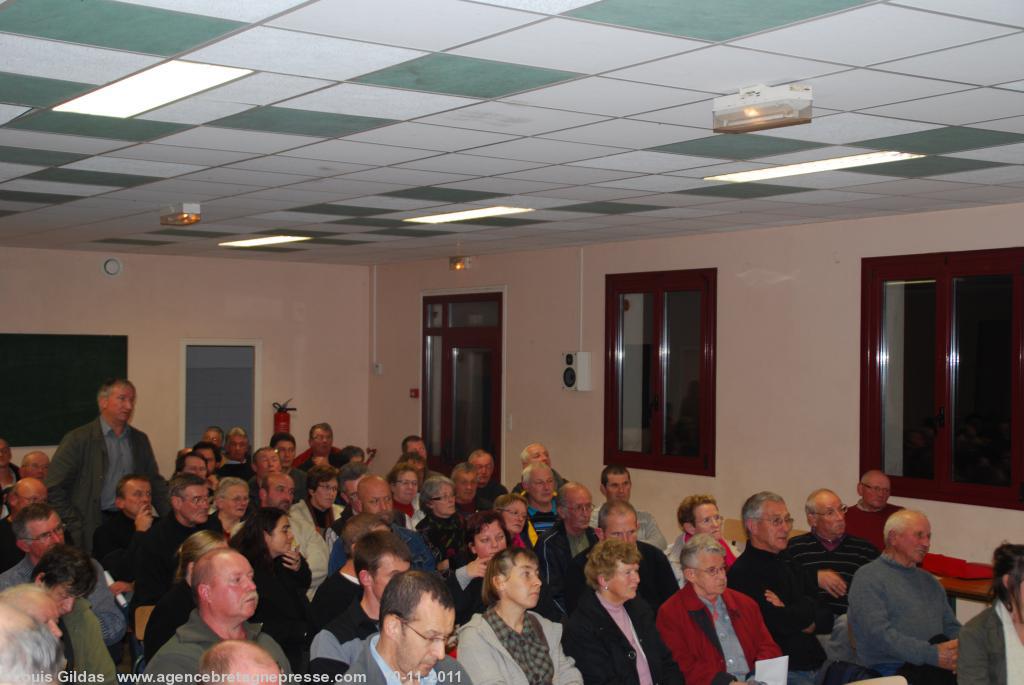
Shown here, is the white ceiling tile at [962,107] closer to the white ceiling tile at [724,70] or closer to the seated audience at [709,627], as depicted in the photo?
the white ceiling tile at [724,70]

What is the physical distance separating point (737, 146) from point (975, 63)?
1.64 metres

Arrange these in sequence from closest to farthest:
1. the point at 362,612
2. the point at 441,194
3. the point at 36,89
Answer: the point at 362,612
the point at 36,89
the point at 441,194

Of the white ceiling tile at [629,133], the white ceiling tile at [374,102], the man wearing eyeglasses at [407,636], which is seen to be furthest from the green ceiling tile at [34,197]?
the man wearing eyeglasses at [407,636]

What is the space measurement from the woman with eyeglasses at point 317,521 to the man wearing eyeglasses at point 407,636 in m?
2.43

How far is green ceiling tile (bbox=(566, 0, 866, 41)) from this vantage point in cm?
325

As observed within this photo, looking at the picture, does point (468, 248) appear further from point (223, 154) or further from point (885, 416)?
point (223, 154)

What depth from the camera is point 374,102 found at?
14.9 ft

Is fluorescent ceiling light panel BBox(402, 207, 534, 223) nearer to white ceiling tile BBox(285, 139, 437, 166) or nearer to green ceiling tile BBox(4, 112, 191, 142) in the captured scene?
white ceiling tile BBox(285, 139, 437, 166)

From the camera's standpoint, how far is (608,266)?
10.2m

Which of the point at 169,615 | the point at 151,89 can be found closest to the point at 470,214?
the point at 151,89

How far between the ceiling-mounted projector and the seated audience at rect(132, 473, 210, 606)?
3.35 metres

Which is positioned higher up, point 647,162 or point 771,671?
point 647,162

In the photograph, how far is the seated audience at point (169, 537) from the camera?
5.30m

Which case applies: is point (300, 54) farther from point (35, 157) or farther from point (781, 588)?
point (781, 588)
